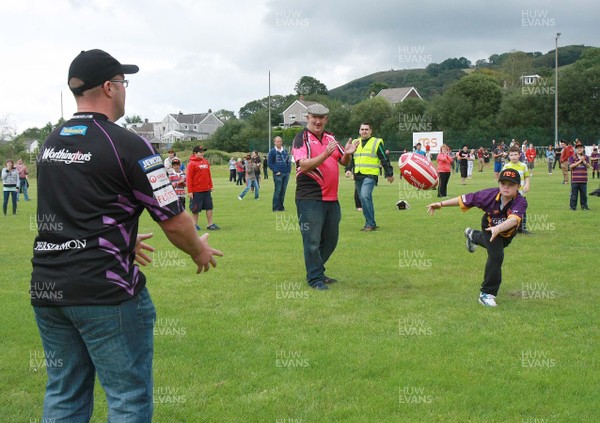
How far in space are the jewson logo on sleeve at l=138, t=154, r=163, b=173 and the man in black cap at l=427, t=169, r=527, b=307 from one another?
17.0 ft

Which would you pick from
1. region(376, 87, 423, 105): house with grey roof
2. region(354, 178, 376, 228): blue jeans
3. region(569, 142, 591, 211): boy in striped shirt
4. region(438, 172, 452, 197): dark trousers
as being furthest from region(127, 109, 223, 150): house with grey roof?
region(354, 178, 376, 228): blue jeans

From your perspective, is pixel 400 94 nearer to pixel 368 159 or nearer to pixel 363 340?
pixel 368 159

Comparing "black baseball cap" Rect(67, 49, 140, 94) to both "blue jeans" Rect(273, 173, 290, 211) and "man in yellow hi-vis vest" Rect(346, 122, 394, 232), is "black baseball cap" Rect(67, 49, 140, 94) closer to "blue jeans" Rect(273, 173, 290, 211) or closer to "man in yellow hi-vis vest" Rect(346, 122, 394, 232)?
"man in yellow hi-vis vest" Rect(346, 122, 394, 232)

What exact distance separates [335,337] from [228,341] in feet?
3.64

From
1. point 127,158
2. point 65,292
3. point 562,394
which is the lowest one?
point 562,394

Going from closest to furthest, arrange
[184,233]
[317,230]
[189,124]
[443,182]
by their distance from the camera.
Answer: [184,233]
[317,230]
[443,182]
[189,124]

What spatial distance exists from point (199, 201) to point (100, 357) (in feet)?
42.3

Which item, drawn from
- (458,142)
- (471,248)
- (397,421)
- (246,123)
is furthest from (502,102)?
(397,421)

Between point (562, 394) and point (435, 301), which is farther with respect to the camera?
point (435, 301)

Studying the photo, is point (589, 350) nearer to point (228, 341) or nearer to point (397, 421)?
point (397, 421)

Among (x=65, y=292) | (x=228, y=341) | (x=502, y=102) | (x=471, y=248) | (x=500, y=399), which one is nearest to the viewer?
(x=65, y=292)

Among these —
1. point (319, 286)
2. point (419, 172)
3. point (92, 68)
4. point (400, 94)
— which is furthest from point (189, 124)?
point (92, 68)

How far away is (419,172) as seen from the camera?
1098 cm

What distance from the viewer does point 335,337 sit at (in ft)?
21.4
